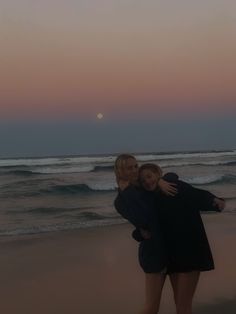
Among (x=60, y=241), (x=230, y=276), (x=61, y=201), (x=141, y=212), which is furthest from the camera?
(x=61, y=201)

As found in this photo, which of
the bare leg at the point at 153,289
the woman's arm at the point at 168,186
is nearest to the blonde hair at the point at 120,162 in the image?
the woman's arm at the point at 168,186

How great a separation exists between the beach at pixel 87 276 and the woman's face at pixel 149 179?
200 cm

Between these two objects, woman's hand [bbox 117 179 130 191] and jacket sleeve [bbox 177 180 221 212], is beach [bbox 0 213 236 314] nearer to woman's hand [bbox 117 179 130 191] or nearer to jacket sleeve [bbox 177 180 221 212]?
jacket sleeve [bbox 177 180 221 212]

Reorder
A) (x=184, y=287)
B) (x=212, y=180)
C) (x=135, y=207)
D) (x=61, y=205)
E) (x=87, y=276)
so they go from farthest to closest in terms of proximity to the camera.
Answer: (x=212, y=180) → (x=61, y=205) → (x=87, y=276) → (x=184, y=287) → (x=135, y=207)

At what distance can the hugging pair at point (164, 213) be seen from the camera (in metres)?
3.68

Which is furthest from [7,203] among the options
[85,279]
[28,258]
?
[85,279]

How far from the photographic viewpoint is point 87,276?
262 inches

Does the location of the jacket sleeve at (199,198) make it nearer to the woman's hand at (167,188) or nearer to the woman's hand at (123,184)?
the woman's hand at (167,188)

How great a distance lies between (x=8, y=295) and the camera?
19.4 ft

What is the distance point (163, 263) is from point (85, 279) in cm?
296

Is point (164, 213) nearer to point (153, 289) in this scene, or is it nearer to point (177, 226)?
point (177, 226)

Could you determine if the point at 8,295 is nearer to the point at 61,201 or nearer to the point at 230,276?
the point at 230,276

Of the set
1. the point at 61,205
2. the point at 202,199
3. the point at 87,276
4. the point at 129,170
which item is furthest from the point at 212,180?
the point at 129,170

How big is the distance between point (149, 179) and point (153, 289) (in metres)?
0.87
